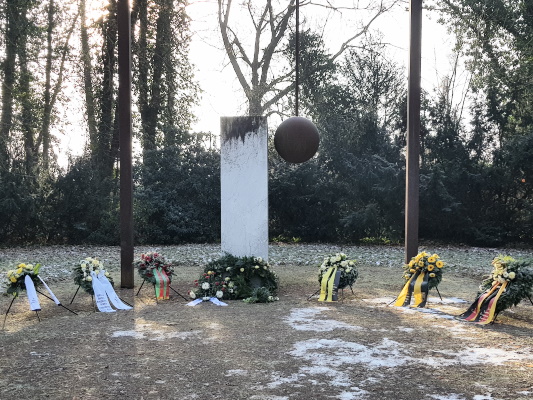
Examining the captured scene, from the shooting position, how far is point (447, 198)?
15000mm

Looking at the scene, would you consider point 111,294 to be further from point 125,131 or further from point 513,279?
point 513,279

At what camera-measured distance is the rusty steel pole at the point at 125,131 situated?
26.9 ft

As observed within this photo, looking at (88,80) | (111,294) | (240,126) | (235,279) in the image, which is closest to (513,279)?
(235,279)

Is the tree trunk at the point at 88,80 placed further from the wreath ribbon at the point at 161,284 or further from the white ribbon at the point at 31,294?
the white ribbon at the point at 31,294

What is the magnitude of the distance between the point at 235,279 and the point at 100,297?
5.85 ft

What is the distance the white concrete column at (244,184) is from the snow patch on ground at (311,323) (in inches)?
61.5

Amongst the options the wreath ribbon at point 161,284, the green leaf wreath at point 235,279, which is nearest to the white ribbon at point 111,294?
the wreath ribbon at point 161,284

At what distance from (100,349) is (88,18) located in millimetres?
14774

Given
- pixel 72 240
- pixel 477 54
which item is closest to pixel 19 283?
pixel 72 240

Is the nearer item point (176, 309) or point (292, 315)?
point (292, 315)

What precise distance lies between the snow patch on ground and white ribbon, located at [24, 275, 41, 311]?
2.77 metres

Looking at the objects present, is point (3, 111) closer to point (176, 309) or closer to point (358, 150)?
point (358, 150)

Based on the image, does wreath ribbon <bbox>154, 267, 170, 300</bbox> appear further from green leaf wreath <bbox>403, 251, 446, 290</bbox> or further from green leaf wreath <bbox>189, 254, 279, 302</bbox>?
green leaf wreath <bbox>403, 251, 446, 290</bbox>

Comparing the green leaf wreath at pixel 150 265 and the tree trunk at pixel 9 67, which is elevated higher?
the tree trunk at pixel 9 67
